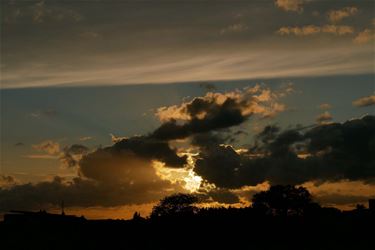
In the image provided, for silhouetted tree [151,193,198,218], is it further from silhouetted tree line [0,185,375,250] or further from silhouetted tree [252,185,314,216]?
silhouetted tree line [0,185,375,250]

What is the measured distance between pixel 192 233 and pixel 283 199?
62.0m

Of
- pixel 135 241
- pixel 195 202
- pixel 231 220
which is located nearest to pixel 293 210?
pixel 195 202

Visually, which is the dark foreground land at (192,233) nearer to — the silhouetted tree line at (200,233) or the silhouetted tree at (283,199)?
the silhouetted tree line at (200,233)

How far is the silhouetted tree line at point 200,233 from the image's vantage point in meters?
56.8

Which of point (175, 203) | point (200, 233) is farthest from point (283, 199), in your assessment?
point (200, 233)

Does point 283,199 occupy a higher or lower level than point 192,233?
higher

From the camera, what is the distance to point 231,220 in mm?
61188

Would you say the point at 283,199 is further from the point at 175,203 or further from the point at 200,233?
the point at 200,233

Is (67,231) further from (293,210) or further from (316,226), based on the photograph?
(293,210)

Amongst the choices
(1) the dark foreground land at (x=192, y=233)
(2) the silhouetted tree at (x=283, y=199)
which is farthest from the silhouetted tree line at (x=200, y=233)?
(2) the silhouetted tree at (x=283, y=199)

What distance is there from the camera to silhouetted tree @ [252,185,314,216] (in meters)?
117

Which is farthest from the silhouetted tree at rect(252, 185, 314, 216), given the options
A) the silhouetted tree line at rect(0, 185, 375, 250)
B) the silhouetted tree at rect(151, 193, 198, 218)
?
the silhouetted tree line at rect(0, 185, 375, 250)

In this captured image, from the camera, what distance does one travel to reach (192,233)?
5878 cm

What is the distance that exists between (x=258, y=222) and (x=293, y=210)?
60.1 m
